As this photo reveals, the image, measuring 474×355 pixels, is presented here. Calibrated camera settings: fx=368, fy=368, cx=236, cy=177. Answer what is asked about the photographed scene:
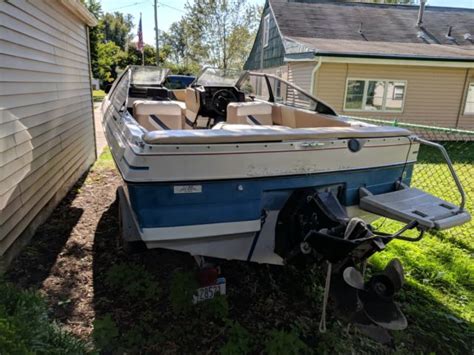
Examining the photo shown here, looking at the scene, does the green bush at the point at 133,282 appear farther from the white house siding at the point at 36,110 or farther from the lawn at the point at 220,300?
the white house siding at the point at 36,110

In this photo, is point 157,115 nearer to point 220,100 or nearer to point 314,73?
point 220,100

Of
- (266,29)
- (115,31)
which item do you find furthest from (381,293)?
(115,31)

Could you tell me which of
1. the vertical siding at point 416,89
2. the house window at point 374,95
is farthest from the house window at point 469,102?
the house window at point 374,95

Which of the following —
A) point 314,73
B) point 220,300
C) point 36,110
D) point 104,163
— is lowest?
point 104,163

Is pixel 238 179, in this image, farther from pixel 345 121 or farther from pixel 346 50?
pixel 346 50

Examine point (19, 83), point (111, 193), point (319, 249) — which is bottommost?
point (111, 193)

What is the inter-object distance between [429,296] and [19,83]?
14.6ft

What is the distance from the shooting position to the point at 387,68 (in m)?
11.0

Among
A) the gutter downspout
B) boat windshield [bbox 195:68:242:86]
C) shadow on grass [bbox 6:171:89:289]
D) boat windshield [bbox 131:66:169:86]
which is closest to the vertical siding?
the gutter downspout

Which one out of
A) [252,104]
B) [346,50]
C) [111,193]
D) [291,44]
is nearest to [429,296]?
[252,104]

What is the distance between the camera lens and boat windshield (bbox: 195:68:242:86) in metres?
5.68

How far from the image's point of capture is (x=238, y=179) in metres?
2.39

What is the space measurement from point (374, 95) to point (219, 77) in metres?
7.17

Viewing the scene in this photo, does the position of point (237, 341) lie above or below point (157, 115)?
below
